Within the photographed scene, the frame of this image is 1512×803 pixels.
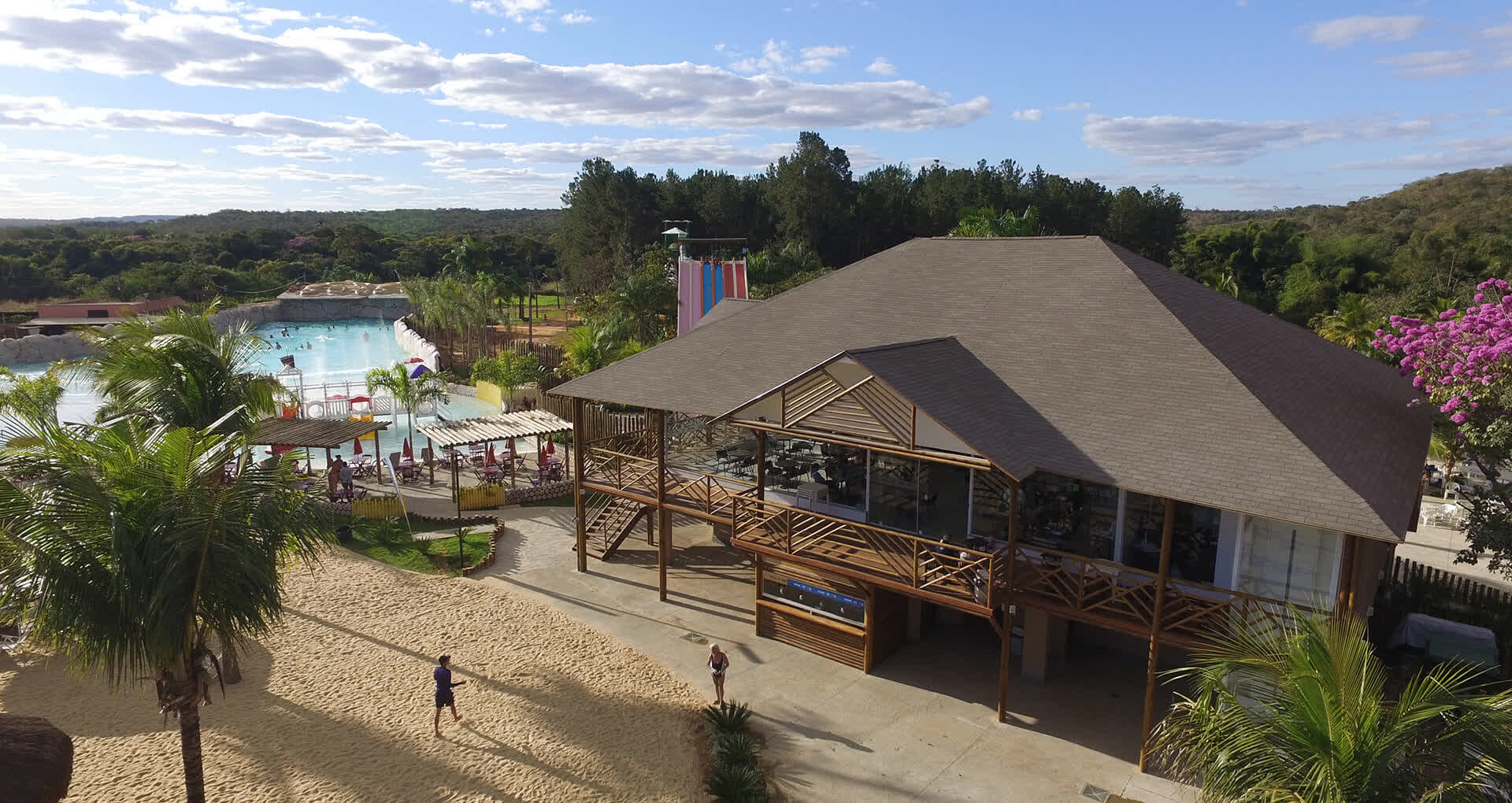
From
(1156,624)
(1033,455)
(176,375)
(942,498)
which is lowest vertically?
(1156,624)

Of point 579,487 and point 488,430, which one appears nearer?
point 579,487

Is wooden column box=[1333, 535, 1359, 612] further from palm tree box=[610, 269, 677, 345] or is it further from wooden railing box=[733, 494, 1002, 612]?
palm tree box=[610, 269, 677, 345]

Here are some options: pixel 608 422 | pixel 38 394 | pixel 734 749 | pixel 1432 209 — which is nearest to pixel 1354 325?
pixel 608 422

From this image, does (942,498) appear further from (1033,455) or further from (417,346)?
(417,346)

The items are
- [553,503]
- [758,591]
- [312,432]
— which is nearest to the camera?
[758,591]

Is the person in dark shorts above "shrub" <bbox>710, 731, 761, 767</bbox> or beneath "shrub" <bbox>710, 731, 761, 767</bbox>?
above

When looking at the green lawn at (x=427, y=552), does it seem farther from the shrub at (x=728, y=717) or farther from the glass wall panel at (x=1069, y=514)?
the glass wall panel at (x=1069, y=514)

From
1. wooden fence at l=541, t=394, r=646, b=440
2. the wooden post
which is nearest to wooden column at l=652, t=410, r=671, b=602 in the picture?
the wooden post

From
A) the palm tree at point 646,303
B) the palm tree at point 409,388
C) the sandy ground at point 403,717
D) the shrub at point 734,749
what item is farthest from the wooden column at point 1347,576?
the palm tree at point 646,303
